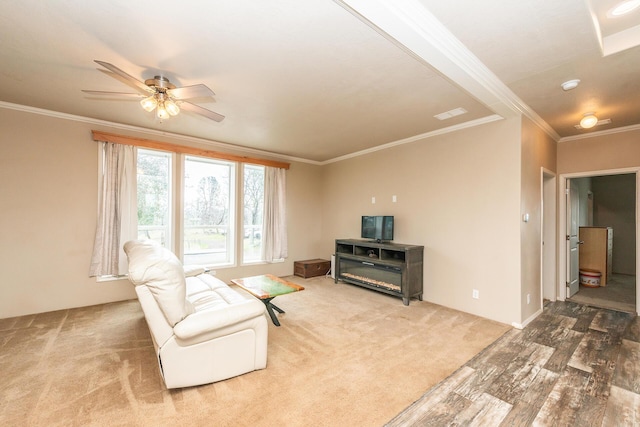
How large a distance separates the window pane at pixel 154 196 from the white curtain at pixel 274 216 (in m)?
1.71

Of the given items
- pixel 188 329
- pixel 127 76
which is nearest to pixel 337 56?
pixel 127 76

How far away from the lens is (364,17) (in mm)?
1636

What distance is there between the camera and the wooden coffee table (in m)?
3.10

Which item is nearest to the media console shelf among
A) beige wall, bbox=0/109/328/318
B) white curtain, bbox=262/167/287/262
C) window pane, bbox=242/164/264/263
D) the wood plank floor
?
white curtain, bbox=262/167/287/262

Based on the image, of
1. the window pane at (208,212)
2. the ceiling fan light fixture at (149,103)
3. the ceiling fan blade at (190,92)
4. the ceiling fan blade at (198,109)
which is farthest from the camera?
the window pane at (208,212)

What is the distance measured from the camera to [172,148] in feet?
14.4

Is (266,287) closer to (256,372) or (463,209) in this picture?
(256,372)

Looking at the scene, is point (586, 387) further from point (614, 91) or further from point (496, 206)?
point (614, 91)

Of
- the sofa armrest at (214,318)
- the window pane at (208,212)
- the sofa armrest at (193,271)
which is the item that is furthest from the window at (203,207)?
the sofa armrest at (214,318)

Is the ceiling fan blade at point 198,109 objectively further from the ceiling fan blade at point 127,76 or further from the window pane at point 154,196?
the window pane at point 154,196

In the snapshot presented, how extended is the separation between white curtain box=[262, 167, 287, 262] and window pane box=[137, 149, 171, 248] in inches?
67.4

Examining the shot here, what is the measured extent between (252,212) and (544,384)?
474 centimetres

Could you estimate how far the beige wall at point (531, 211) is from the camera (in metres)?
3.33

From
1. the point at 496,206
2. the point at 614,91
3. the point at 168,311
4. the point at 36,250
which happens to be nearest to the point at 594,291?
the point at 496,206
